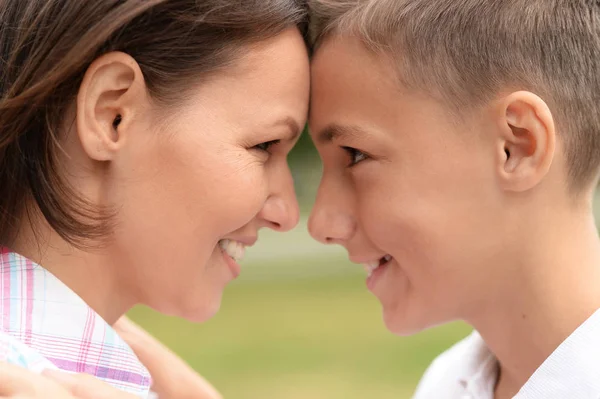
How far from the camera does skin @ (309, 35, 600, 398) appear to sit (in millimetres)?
1316

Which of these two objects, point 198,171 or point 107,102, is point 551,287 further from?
point 107,102

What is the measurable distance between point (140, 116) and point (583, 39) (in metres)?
0.64

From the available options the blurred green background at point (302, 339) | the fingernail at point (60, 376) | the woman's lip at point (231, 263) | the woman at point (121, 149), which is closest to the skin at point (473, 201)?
the woman at point (121, 149)

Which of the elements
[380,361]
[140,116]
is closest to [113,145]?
[140,116]

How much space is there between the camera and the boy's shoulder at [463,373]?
151cm

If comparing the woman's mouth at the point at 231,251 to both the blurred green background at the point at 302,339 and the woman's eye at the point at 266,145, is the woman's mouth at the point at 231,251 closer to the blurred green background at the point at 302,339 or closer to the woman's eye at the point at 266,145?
the woman's eye at the point at 266,145

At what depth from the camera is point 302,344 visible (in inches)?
139

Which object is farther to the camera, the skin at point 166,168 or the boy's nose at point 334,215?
the boy's nose at point 334,215

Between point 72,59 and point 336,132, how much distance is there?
42cm

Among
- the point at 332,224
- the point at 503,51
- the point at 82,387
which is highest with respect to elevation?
the point at 503,51

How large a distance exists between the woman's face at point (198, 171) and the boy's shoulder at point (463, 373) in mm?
455

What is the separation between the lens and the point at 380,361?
333cm

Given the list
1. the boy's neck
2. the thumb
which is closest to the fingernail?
the thumb

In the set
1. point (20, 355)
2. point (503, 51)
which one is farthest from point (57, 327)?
point (503, 51)
